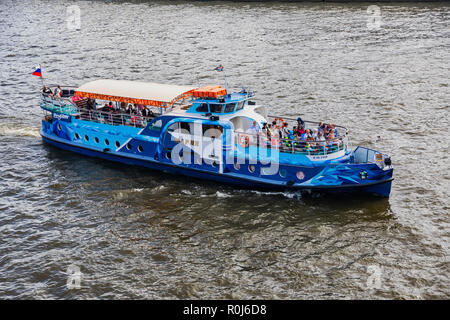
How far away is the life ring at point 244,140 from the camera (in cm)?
2697

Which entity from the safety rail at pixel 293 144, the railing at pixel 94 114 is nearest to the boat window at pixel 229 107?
the safety rail at pixel 293 144

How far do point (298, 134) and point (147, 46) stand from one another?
38842 millimetres

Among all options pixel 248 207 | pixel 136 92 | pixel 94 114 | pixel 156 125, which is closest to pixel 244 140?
pixel 248 207

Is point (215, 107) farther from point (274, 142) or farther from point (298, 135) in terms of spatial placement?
point (298, 135)

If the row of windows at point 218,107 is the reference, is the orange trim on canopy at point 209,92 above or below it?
above

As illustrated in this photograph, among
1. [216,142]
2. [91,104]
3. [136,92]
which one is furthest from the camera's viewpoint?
[91,104]

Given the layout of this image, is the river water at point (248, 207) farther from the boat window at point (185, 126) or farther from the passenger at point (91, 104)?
the passenger at point (91, 104)

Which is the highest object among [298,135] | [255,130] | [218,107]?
[218,107]

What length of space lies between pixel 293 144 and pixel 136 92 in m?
10.0

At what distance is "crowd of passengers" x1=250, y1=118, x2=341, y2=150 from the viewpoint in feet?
84.8

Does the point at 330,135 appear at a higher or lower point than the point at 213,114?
lower

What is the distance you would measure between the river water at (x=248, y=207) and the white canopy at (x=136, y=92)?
412 cm

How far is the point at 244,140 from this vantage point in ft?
88.9
